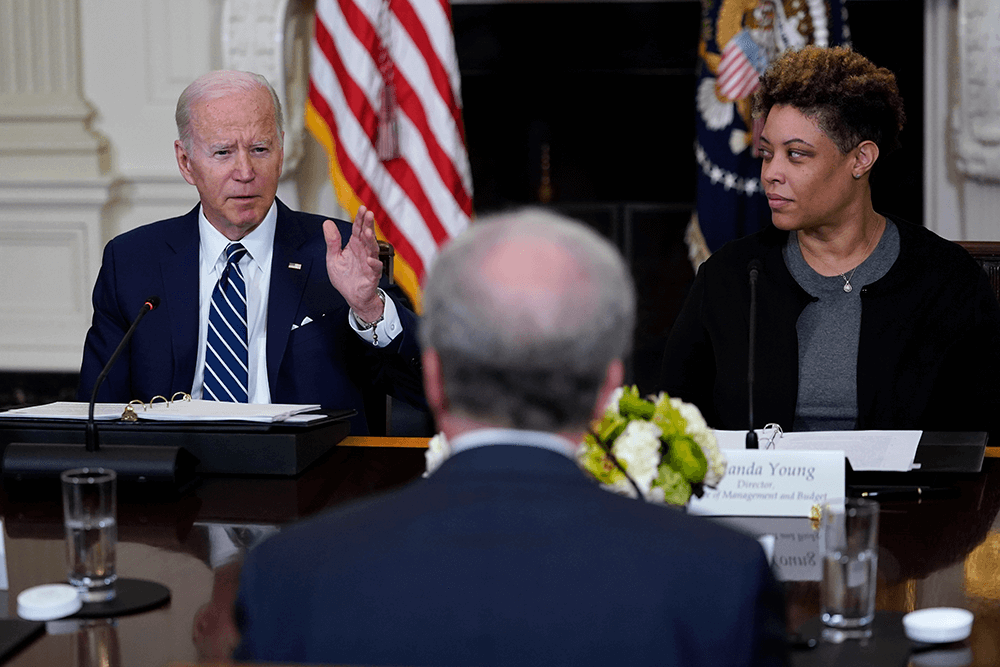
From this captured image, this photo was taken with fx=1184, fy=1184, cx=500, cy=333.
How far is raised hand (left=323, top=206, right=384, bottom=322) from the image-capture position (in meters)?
2.26

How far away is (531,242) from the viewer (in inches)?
34.8

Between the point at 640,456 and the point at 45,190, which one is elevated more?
the point at 45,190

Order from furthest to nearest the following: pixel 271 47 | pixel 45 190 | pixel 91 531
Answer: pixel 45 190
pixel 271 47
pixel 91 531

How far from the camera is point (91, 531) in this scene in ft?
4.42

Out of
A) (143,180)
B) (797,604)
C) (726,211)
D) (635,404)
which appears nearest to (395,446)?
(635,404)

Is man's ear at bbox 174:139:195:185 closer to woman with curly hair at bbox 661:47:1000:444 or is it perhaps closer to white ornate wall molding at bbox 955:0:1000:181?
woman with curly hair at bbox 661:47:1000:444

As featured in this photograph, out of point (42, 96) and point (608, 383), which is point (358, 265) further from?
point (42, 96)

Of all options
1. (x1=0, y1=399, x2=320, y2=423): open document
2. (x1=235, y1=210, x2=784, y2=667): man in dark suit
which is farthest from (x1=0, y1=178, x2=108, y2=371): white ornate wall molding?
(x1=235, y1=210, x2=784, y2=667): man in dark suit

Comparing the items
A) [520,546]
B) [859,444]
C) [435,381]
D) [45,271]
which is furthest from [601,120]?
[520,546]

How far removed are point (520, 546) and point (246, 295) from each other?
175cm

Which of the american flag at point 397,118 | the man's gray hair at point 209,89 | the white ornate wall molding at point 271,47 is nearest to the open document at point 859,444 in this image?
the man's gray hair at point 209,89

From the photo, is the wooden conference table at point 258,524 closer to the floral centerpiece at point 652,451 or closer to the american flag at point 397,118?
the floral centerpiece at point 652,451

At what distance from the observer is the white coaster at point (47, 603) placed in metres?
1.30

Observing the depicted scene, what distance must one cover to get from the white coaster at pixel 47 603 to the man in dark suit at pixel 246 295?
3.59ft
